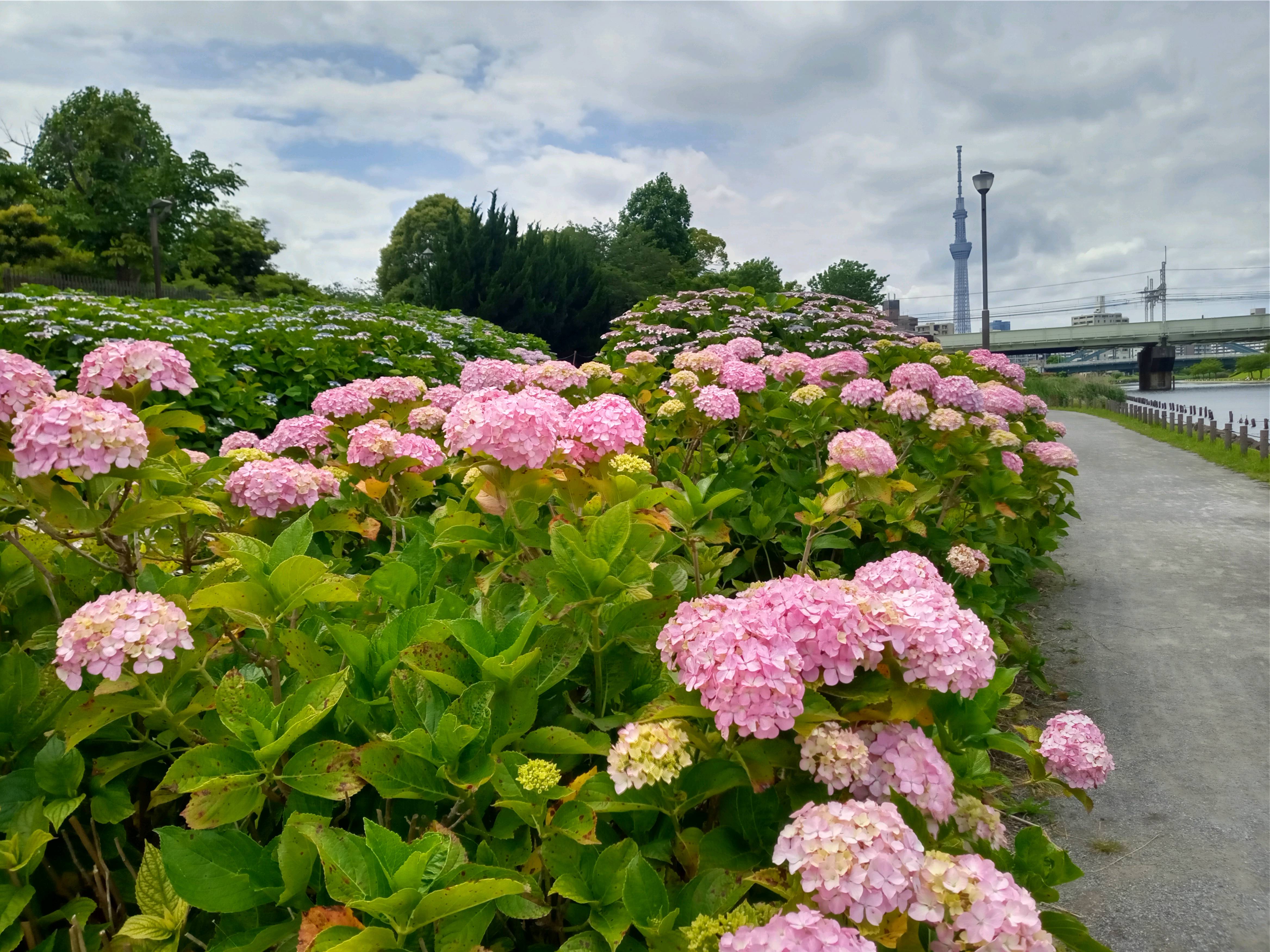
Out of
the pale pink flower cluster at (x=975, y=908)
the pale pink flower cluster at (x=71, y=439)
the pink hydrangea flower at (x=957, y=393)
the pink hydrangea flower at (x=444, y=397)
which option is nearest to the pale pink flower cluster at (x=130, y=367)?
the pale pink flower cluster at (x=71, y=439)

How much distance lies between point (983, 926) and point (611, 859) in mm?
458

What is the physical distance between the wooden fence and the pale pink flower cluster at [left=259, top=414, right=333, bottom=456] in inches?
887

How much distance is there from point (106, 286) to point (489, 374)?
28443mm

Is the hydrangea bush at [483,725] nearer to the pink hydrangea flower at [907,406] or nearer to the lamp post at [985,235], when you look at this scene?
the pink hydrangea flower at [907,406]

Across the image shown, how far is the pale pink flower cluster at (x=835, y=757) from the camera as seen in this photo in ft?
3.36

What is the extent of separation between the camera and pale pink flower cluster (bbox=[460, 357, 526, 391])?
3.78 meters

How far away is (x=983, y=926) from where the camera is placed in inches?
34.1

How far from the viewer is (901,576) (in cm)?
136

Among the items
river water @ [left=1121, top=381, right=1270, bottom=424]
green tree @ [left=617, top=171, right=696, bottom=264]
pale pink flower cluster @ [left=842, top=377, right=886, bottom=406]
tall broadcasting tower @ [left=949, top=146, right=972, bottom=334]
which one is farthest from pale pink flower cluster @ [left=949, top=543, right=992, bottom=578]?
tall broadcasting tower @ [left=949, top=146, right=972, bottom=334]

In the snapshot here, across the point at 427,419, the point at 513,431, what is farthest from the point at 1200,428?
the point at 513,431

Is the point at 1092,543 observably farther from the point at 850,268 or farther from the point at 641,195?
the point at 850,268

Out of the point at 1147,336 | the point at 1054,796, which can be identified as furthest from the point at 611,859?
the point at 1147,336

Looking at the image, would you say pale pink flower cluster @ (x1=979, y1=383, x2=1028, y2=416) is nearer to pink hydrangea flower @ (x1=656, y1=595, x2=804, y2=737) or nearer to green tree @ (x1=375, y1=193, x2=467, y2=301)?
pink hydrangea flower @ (x1=656, y1=595, x2=804, y2=737)

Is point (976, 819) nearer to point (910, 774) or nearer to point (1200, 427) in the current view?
point (910, 774)
